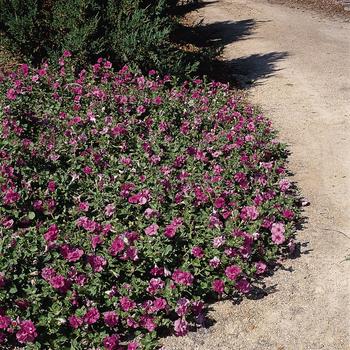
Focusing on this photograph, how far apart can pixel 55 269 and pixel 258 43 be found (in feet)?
28.0

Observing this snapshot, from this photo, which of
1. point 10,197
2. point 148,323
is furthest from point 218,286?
point 10,197

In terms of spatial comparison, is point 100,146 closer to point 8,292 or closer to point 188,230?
point 188,230

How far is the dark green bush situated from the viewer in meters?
7.60

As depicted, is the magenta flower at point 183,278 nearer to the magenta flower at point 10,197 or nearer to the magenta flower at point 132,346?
the magenta flower at point 132,346

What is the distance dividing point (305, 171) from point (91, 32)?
3632 mm

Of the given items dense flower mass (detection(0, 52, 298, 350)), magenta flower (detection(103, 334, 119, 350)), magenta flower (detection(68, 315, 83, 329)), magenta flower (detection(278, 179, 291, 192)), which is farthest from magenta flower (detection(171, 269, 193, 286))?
magenta flower (detection(278, 179, 291, 192))

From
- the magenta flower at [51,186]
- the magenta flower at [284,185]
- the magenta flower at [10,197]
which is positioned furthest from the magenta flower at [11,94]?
the magenta flower at [284,185]

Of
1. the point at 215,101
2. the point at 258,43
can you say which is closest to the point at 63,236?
the point at 215,101

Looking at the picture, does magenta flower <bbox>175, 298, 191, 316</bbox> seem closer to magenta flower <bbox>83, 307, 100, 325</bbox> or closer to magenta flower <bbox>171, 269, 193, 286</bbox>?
magenta flower <bbox>171, 269, 193, 286</bbox>

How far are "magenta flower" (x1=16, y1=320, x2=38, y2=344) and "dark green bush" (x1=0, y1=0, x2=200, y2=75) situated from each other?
189 inches

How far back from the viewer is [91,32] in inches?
303

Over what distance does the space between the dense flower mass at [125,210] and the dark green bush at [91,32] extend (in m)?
0.93

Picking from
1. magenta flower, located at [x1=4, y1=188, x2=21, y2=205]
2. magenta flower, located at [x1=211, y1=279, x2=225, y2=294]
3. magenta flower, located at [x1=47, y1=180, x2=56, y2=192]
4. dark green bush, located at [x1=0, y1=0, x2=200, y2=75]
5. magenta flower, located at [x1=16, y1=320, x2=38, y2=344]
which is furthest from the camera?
dark green bush, located at [x1=0, y1=0, x2=200, y2=75]

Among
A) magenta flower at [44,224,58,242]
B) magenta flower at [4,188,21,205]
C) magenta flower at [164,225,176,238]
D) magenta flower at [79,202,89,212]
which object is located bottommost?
magenta flower at [79,202,89,212]
